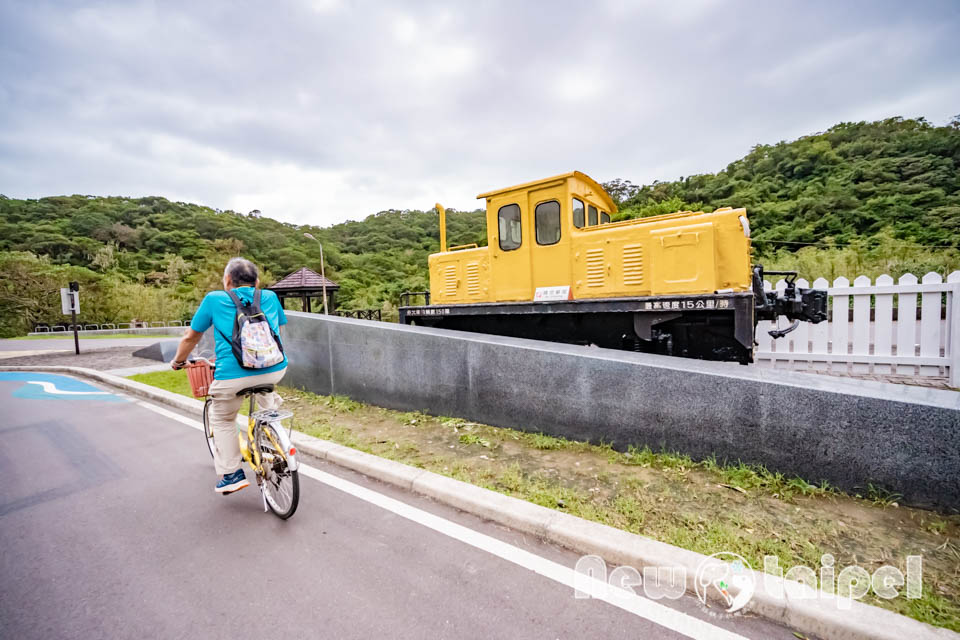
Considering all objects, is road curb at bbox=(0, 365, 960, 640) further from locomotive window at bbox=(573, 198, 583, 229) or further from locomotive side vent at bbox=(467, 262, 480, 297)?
locomotive window at bbox=(573, 198, 583, 229)

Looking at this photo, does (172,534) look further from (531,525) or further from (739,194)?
(739,194)

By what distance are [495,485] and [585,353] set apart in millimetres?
1587

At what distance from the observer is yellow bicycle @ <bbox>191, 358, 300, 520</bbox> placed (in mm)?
3021

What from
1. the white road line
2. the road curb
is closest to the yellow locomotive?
the road curb

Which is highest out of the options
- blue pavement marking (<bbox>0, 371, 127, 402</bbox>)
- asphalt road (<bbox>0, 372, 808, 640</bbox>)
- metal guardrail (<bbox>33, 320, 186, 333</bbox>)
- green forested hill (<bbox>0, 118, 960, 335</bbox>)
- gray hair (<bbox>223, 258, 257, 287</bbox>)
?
green forested hill (<bbox>0, 118, 960, 335</bbox>)

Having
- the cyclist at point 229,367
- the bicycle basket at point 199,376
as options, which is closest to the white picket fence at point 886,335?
the cyclist at point 229,367

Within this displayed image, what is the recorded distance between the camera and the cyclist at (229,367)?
3066mm

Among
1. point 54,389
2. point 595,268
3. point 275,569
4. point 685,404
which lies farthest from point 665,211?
point 275,569

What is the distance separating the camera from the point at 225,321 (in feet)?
10.1

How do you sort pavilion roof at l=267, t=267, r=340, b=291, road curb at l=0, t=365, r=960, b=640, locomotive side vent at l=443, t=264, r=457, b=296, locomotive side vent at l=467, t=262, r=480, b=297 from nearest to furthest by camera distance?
road curb at l=0, t=365, r=960, b=640
locomotive side vent at l=467, t=262, r=480, b=297
locomotive side vent at l=443, t=264, r=457, b=296
pavilion roof at l=267, t=267, r=340, b=291

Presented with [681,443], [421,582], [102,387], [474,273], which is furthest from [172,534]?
[102,387]

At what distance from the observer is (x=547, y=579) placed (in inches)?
93.0

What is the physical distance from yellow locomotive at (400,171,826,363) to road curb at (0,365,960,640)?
3758 mm

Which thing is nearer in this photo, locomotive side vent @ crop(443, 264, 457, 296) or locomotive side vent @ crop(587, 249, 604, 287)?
locomotive side vent @ crop(587, 249, 604, 287)
